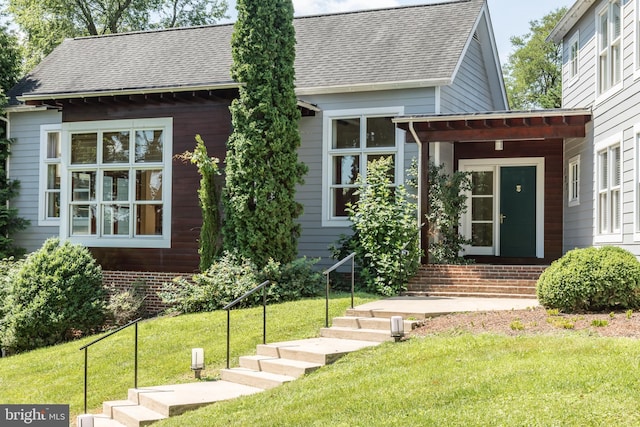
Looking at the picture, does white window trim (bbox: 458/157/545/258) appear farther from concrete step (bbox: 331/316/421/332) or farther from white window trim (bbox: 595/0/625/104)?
concrete step (bbox: 331/316/421/332)

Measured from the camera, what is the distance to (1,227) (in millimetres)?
17844

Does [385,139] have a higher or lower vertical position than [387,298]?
higher

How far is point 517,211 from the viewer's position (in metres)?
16.1

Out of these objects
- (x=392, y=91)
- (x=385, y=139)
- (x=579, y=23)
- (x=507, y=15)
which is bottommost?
(x=385, y=139)

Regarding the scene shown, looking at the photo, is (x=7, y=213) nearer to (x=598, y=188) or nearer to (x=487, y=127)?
(x=487, y=127)

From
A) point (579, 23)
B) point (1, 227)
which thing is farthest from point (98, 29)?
point (579, 23)

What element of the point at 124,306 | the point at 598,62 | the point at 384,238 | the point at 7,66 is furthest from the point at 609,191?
the point at 7,66

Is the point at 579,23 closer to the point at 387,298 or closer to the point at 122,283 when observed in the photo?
the point at 387,298

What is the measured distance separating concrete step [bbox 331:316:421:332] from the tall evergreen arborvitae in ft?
10.4

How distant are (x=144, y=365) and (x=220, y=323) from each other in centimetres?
175

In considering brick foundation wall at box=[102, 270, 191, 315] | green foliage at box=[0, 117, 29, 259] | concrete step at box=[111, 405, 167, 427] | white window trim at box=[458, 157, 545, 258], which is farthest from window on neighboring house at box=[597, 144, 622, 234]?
green foliage at box=[0, 117, 29, 259]

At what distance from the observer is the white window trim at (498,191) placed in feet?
51.7

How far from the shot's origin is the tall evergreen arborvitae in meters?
13.2

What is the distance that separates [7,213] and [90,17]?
1575 cm
